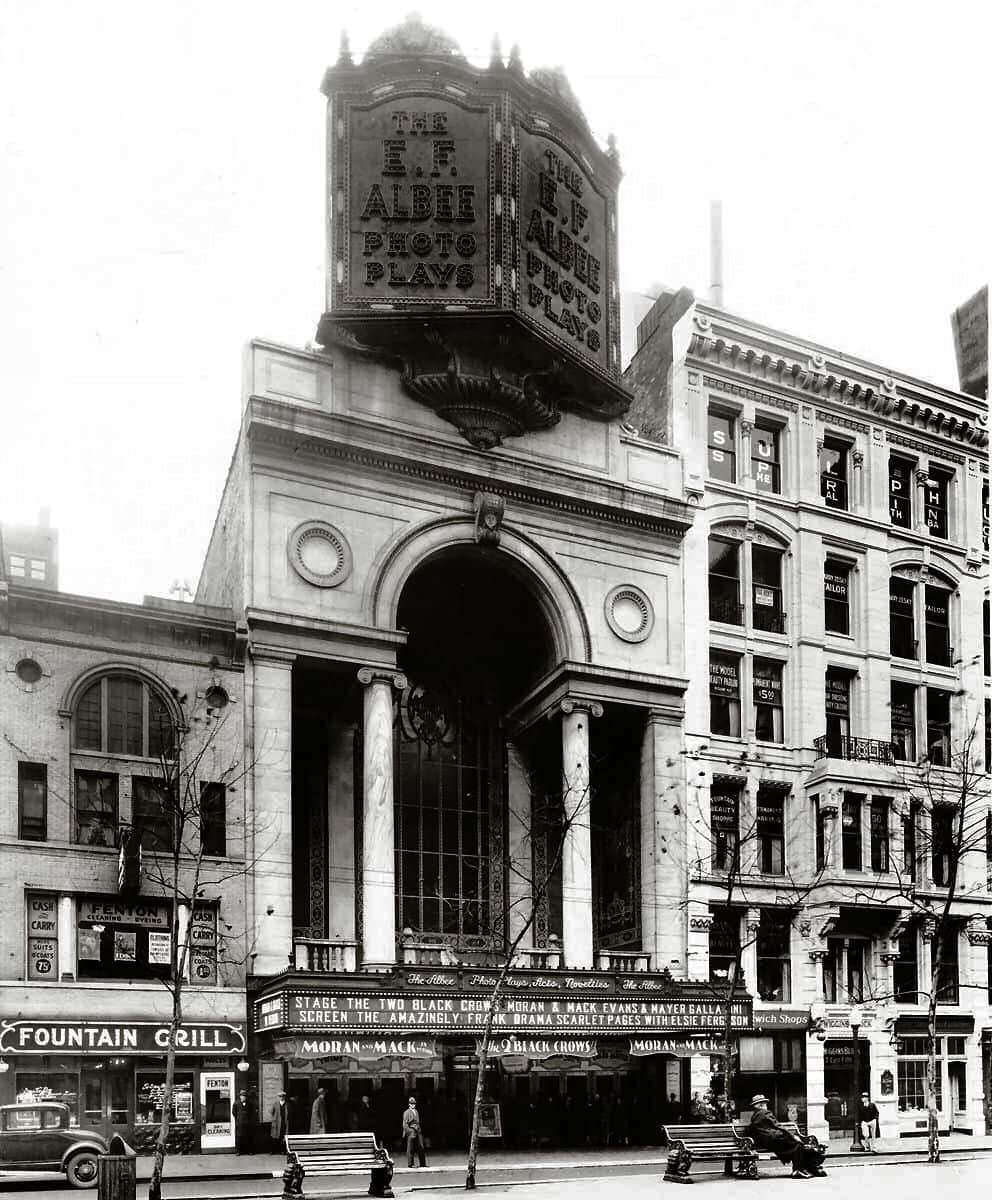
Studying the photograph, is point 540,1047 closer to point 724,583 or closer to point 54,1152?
point 54,1152

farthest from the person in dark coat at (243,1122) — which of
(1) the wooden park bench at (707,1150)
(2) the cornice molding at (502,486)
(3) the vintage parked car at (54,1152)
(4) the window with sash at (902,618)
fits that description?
(4) the window with sash at (902,618)

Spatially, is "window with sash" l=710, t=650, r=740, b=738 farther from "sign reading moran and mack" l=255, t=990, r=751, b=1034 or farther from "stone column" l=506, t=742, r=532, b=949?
"sign reading moran and mack" l=255, t=990, r=751, b=1034

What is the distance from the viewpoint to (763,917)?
4444 centimetres

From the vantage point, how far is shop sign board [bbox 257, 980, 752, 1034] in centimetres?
3300

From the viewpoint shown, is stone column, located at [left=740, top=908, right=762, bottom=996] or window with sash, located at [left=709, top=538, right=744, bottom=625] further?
window with sash, located at [left=709, top=538, right=744, bottom=625]

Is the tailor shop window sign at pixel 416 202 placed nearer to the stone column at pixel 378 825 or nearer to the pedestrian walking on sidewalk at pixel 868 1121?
the stone column at pixel 378 825

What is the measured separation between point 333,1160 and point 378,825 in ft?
45.8

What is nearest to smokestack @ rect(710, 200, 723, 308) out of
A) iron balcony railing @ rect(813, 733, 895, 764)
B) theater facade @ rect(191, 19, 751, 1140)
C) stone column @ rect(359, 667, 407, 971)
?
theater facade @ rect(191, 19, 751, 1140)

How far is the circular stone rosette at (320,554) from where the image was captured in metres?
38.5

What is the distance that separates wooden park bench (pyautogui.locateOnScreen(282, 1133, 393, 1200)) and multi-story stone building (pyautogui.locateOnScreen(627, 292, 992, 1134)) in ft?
62.7

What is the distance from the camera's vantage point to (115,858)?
3459 cm

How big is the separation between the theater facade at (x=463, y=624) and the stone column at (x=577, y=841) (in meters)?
0.09

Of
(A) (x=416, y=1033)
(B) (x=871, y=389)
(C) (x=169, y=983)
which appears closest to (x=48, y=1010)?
(C) (x=169, y=983)

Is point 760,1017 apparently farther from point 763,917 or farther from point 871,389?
point 871,389
